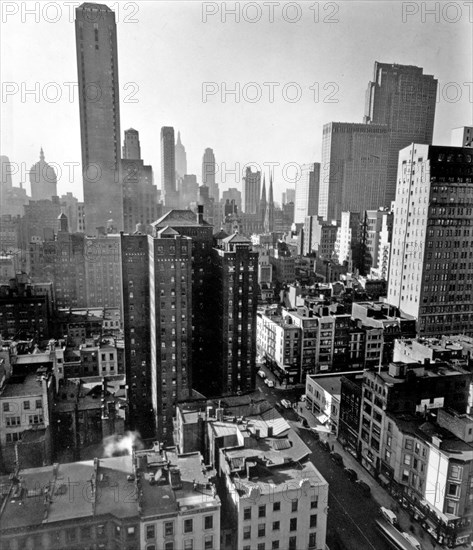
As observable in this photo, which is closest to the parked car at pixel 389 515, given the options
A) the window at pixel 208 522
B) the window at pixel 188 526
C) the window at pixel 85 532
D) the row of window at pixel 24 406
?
the window at pixel 208 522

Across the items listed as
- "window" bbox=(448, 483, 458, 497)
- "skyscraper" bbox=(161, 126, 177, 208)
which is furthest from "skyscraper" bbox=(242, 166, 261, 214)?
"window" bbox=(448, 483, 458, 497)

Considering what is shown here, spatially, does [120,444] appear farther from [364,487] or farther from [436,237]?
[436,237]

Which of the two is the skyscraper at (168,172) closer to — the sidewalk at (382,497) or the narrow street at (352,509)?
the sidewalk at (382,497)

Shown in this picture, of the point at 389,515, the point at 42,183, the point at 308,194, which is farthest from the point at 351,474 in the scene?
the point at 308,194

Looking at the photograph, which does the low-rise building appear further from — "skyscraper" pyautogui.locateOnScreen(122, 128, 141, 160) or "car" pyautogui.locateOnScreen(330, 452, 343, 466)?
"skyscraper" pyautogui.locateOnScreen(122, 128, 141, 160)

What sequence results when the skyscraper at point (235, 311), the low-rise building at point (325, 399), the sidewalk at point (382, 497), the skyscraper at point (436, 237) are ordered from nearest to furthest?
the sidewalk at point (382, 497) < the low-rise building at point (325, 399) < the skyscraper at point (235, 311) < the skyscraper at point (436, 237)
